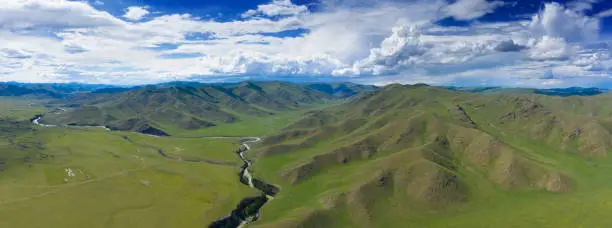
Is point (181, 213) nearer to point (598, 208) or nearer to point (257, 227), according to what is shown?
point (257, 227)

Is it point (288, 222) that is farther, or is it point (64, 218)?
point (64, 218)

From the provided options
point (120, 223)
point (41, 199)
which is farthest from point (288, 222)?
point (41, 199)

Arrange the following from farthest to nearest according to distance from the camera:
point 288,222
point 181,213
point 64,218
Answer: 1. point 181,213
2. point 64,218
3. point 288,222

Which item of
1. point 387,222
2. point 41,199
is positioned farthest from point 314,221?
point 41,199

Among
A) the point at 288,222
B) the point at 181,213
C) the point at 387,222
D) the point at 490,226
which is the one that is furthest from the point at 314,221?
the point at 490,226

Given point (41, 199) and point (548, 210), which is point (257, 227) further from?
point (548, 210)

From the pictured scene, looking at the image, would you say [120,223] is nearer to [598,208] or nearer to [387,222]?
[387,222]

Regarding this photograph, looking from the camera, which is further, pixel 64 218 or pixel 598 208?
pixel 598 208

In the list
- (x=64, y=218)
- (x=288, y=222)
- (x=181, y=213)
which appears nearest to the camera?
(x=288, y=222)
